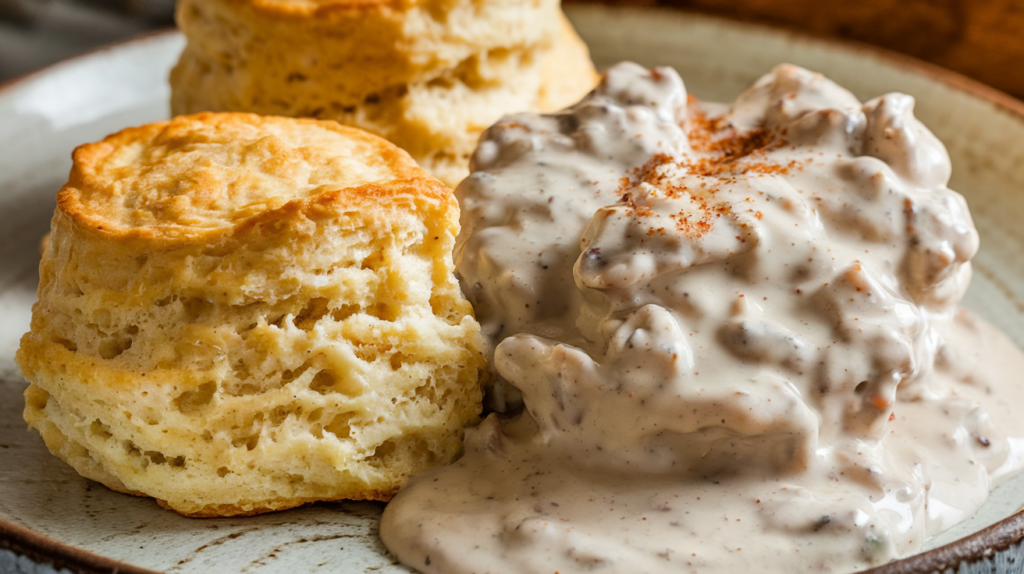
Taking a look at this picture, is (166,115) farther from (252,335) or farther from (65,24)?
(252,335)

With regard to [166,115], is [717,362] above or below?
above

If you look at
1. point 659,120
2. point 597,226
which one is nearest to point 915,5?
point 659,120

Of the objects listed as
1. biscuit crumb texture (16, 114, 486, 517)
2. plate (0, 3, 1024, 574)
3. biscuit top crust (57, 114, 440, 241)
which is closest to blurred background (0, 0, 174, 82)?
plate (0, 3, 1024, 574)

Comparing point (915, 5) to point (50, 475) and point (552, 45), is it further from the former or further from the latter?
point (50, 475)

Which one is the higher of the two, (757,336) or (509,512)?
(757,336)

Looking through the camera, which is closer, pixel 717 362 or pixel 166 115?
pixel 717 362

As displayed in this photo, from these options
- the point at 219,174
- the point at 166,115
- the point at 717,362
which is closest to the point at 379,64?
the point at 219,174

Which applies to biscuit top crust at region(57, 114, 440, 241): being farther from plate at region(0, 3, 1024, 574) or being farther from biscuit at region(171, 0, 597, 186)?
plate at region(0, 3, 1024, 574)
